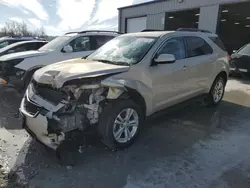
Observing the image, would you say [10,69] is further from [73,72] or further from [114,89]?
[114,89]

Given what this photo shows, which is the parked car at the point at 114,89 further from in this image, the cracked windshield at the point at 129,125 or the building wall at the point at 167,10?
the building wall at the point at 167,10

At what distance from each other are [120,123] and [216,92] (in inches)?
131

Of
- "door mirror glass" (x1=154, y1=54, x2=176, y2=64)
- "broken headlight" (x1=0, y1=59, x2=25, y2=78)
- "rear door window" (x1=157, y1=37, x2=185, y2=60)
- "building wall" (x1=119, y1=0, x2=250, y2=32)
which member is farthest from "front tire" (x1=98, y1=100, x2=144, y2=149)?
"building wall" (x1=119, y1=0, x2=250, y2=32)

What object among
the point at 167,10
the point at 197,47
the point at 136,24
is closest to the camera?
the point at 197,47

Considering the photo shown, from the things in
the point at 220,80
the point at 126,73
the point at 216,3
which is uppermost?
the point at 216,3

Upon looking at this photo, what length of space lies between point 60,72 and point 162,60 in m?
1.62

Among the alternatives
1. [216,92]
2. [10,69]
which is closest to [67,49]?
[10,69]

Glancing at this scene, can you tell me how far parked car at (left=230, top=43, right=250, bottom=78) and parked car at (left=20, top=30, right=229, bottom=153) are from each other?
5.77 m

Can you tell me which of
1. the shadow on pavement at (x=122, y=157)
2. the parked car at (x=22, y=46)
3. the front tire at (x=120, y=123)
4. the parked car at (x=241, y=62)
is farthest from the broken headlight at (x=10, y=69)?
the parked car at (x=241, y=62)

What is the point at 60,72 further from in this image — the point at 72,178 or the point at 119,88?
the point at 72,178

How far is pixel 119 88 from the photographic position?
3.36 meters

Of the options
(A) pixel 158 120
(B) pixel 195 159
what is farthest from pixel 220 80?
(B) pixel 195 159

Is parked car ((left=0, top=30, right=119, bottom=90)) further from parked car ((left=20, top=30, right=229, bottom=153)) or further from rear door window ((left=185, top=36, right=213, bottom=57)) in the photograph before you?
rear door window ((left=185, top=36, right=213, bottom=57))

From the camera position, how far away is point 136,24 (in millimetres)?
19234
